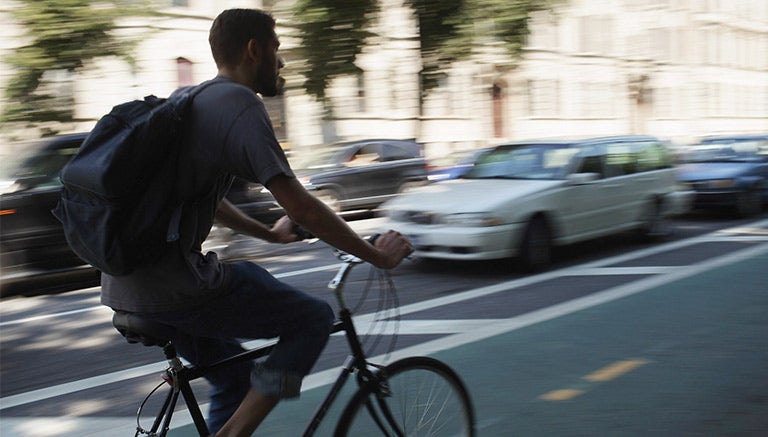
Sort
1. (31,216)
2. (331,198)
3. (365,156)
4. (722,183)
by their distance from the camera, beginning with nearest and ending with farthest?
(31,216) → (722,183) → (331,198) → (365,156)

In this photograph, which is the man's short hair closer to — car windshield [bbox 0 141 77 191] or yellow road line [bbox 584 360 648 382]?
yellow road line [bbox 584 360 648 382]

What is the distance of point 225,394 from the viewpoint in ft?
9.43

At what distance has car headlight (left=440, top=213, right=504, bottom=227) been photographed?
901 centimetres

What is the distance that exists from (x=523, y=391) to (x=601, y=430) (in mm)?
753

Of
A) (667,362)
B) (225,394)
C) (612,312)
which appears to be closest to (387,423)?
(225,394)

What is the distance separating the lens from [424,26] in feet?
60.3

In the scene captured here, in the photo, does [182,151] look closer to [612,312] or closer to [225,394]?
[225,394]

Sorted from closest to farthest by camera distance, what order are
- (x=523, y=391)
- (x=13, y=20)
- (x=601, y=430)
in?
(x=601, y=430)
(x=523, y=391)
(x=13, y=20)

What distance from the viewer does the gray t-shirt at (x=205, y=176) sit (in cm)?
238

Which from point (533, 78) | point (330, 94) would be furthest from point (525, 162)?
point (533, 78)

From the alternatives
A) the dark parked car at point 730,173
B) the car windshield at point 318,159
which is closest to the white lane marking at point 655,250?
the dark parked car at point 730,173

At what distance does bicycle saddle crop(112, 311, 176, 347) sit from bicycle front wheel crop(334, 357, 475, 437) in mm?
642

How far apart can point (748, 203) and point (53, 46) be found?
13.0 m

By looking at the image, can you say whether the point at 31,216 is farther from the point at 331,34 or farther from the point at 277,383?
the point at 331,34
